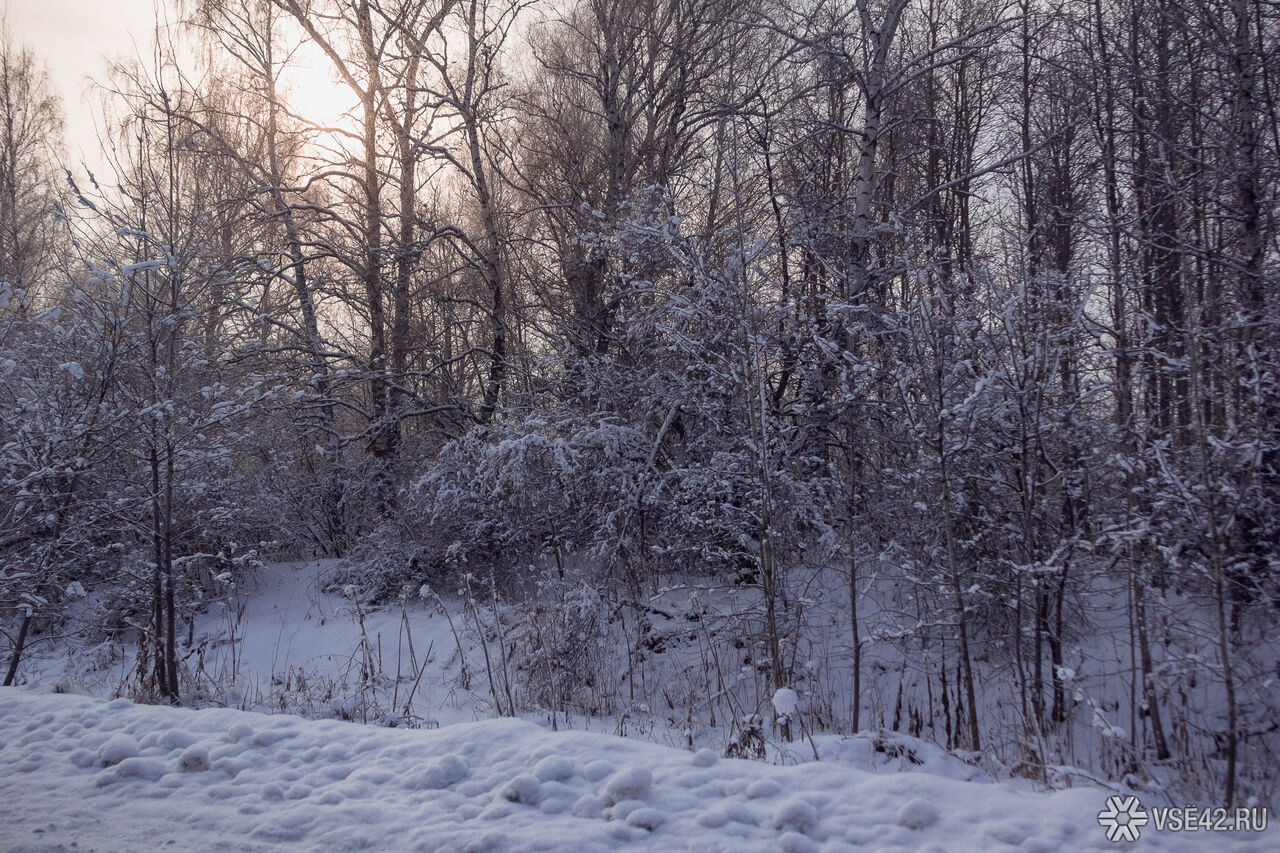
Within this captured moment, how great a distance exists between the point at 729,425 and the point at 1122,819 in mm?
6431

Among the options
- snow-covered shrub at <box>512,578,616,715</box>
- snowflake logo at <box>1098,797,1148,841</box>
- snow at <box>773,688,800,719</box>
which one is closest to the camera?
snowflake logo at <box>1098,797,1148,841</box>

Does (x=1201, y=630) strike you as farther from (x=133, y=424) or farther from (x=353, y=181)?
(x=353, y=181)

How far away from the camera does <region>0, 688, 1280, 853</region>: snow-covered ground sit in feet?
10.00

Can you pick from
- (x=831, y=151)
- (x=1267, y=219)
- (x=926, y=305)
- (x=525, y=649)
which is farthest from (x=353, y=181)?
(x=1267, y=219)

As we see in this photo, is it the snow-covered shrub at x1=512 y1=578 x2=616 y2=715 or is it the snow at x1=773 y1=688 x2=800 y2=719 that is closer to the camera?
the snow at x1=773 y1=688 x2=800 y2=719

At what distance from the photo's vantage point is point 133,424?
304 inches

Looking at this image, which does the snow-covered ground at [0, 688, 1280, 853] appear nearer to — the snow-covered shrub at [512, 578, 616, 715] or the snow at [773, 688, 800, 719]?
the snow at [773, 688, 800, 719]

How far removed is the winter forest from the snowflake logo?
141 centimetres

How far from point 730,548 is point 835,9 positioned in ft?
25.4

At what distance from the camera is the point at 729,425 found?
9.23m

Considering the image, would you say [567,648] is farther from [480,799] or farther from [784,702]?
[480,799]

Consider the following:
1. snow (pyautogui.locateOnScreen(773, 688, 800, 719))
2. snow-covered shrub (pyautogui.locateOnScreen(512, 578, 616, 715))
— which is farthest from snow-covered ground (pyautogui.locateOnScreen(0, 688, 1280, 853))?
snow-covered shrub (pyautogui.locateOnScreen(512, 578, 616, 715))

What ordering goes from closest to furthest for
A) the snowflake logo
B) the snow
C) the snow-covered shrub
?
the snowflake logo
the snow
the snow-covered shrub

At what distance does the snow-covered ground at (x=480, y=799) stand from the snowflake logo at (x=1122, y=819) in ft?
0.15
